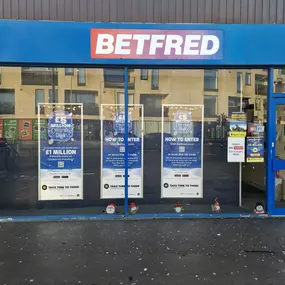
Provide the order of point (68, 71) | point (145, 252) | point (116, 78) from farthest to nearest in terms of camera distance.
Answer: point (116, 78) < point (68, 71) < point (145, 252)

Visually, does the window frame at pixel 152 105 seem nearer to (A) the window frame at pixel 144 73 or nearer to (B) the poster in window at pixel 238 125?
(A) the window frame at pixel 144 73

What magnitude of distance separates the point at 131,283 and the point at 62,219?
100 inches

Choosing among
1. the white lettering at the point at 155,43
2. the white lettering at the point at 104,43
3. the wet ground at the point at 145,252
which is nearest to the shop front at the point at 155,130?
the white lettering at the point at 155,43

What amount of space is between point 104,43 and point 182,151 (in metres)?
2.41

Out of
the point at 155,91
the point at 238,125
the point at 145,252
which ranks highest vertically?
the point at 155,91

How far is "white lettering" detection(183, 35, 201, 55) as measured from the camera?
225 inches

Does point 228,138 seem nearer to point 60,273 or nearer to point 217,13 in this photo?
point 217,13

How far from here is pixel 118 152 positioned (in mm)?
6320

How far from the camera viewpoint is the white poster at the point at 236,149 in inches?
248

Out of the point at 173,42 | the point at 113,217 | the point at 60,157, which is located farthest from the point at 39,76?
the point at 113,217

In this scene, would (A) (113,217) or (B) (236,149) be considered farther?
(B) (236,149)

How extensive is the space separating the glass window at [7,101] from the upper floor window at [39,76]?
0.33m

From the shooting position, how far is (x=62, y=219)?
5934 mm

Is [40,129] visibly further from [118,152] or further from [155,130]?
[155,130]
